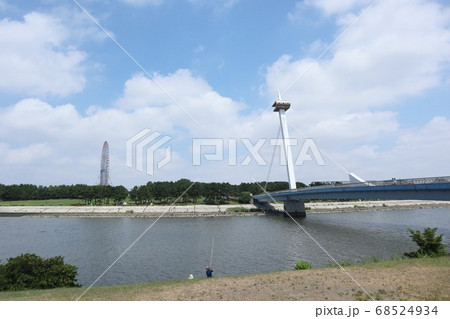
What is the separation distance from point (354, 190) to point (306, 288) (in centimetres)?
4915

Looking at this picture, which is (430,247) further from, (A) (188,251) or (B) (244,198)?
(B) (244,198)

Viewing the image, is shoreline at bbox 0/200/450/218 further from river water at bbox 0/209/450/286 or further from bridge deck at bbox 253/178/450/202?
river water at bbox 0/209/450/286

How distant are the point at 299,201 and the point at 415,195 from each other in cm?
4444

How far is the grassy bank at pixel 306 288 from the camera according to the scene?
11.4 meters

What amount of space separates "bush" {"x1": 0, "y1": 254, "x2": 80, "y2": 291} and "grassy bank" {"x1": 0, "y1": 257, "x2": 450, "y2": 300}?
121 inches

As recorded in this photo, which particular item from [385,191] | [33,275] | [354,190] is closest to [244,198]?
[354,190]

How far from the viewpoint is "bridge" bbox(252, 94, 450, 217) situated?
38.3 meters

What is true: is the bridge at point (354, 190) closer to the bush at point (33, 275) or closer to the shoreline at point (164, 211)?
the shoreline at point (164, 211)

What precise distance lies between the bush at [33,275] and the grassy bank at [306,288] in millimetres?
3068

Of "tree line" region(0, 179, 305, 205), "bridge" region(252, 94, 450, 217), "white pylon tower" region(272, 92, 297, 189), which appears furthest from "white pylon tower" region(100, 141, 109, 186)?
"white pylon tower" region(272, 92, 297, 189)
